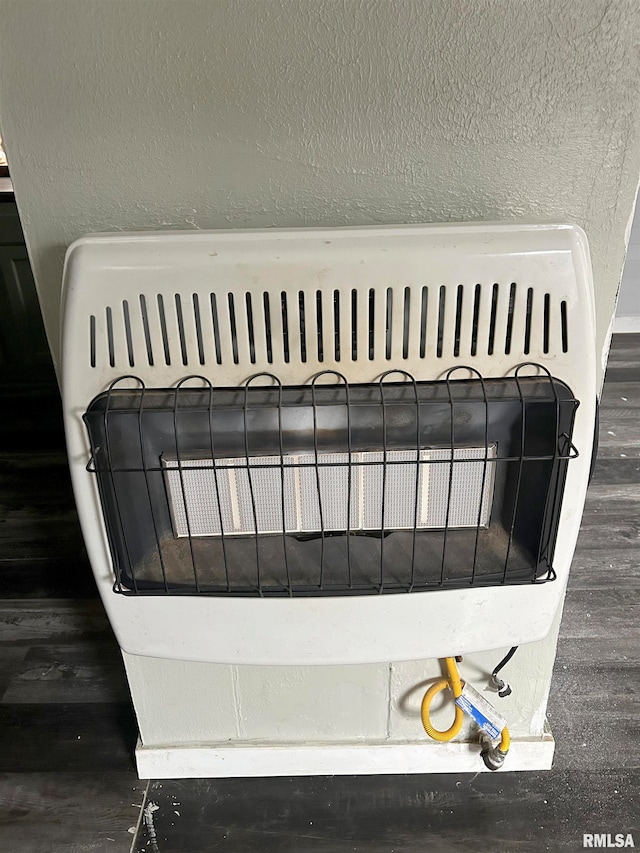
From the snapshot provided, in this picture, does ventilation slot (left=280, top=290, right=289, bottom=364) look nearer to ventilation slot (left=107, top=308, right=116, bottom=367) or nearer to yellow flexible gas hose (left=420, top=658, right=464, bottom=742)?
ventilation slot (left=107, top=308, right=116, bottom=367)

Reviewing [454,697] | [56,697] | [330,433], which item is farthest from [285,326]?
[56,697]

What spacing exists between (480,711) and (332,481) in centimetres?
52

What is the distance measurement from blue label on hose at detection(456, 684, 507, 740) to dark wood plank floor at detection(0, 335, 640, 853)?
0.16 meters

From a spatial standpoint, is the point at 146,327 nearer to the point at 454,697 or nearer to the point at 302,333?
the point at 302,333

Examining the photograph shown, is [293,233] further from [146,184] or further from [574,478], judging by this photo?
[574,478]

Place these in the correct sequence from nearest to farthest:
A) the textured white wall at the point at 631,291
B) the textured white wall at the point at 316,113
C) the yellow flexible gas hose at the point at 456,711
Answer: the textured white wall at the point at 316,113 < the yellow flexible gas hose at the point at 456,711 < the textured white wall at the point at 631,291

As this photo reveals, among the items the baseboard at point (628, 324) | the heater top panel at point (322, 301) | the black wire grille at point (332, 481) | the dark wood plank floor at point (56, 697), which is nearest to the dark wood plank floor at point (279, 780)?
the dark wood plank floor at point (56, 697)

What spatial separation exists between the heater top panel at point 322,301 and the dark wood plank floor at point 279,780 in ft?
2.60

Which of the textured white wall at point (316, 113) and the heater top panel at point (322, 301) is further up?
the textured white wall at point (316, 113)

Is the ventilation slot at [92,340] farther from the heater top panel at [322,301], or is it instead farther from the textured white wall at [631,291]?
the textured white wall at [631,291]

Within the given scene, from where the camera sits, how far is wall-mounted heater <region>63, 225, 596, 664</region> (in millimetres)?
783

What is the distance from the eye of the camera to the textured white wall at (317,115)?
0.76 m

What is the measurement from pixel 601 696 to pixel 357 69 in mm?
1228

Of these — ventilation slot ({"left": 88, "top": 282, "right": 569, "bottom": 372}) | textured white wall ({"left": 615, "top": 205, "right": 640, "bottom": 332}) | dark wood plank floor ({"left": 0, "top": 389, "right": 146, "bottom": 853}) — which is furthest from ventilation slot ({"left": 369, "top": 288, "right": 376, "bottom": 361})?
textured white wall ({"left": 615, "top": 205, "right": 640, "bottom": 332})
